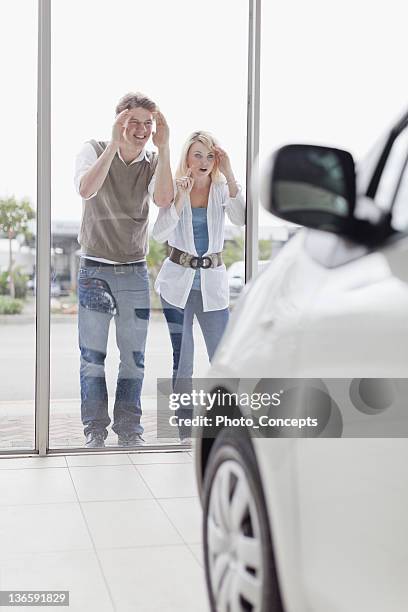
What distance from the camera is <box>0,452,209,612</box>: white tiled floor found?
2.51 m

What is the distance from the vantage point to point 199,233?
4680mm

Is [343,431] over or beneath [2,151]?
beneath

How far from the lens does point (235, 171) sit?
4.71 meters

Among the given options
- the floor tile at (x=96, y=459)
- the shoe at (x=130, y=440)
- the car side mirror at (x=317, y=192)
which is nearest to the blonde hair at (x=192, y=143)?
the shoe at (x=130, y=440)

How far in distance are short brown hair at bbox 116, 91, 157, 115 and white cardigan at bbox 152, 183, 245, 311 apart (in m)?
0.51

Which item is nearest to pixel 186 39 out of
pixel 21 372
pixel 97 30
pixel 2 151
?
pixel 97 30

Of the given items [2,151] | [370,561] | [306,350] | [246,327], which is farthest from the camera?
[2,151]

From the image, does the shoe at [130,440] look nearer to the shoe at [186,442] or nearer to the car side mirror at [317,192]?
the shoe at [186,442]

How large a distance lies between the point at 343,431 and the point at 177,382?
11.0 feet

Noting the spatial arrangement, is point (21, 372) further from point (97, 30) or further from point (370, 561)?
point (370, 561)

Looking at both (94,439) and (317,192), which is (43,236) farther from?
(317,192)

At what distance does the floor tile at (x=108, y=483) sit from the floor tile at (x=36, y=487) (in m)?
0.05

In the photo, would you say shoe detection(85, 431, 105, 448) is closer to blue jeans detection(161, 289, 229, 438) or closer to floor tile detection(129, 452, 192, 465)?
floor tile detection(129, 452, 192, 465)

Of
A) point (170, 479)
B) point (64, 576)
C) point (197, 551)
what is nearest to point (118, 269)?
point (170, 479)
